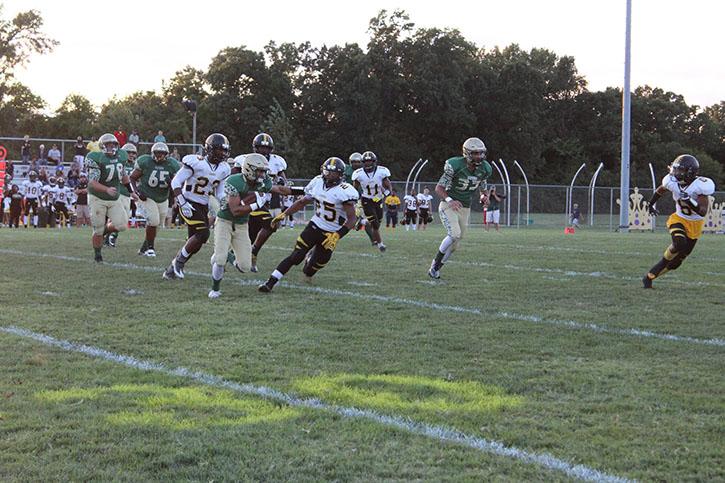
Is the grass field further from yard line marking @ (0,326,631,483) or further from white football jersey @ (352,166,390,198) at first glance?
white football jersey @ (352,166,390,198)

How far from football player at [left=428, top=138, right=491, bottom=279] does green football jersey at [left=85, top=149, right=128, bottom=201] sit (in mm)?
4914

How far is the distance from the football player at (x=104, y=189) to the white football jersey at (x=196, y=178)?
7.22ft

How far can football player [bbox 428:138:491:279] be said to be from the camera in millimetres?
10844

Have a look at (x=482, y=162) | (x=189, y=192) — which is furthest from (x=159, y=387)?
(x=482, y=162)

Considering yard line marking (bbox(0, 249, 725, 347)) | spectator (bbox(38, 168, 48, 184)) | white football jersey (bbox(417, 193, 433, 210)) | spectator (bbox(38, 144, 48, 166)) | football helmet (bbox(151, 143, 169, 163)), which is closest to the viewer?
yard line marking (bbox(0, 249, 725, 347))

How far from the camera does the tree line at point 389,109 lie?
55.5m

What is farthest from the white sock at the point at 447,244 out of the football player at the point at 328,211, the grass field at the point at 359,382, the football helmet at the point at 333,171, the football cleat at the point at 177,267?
the football cleat at the point at 177,267

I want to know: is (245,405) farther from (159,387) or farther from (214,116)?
(214,116)

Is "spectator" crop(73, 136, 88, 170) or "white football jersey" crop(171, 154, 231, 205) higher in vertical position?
"spectator" crop(73, 136, 88, 170)

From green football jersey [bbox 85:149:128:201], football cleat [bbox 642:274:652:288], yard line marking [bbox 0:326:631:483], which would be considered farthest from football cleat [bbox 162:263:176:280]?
football cleat [bbox 642:274:652:288]

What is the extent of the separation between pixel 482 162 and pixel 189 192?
3.91 meters

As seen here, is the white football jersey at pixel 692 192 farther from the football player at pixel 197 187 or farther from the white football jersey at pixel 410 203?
the white football jersey at pixel 410 203

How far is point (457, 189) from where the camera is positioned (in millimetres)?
11281

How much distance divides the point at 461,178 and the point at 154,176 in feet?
15.8
